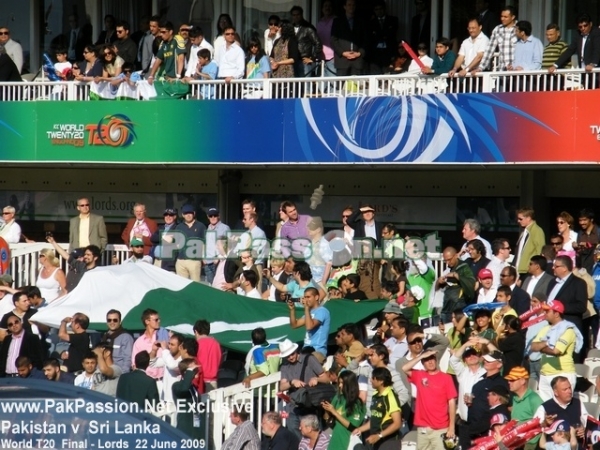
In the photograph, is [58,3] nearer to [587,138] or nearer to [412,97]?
[412,97]

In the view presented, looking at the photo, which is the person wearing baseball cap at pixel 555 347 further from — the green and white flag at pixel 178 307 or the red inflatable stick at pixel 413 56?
the red inflatable stick at pixel 413 56

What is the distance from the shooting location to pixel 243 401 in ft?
43.6

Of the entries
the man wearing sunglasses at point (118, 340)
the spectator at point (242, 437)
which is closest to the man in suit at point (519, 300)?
the spectator at point (242, 437)

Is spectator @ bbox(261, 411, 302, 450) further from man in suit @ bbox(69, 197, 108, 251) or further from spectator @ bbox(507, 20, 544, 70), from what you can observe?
man in suit @ bbox(69, 197, 108, 251)

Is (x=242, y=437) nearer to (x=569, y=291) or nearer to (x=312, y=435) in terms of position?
(x=312, y=435)

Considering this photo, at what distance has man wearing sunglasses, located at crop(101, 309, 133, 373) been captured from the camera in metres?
14.8

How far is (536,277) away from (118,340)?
4657 mm

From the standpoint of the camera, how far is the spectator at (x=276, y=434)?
41.0 ft

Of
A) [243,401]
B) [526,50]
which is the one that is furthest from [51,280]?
[526,50]

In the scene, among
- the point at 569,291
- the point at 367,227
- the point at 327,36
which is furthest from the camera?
the point at 327,36

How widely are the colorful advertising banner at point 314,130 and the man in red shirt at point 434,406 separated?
19.2 ft

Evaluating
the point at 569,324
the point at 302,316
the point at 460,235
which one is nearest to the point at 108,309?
the point at 302,316

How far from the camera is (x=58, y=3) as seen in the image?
25.4 m

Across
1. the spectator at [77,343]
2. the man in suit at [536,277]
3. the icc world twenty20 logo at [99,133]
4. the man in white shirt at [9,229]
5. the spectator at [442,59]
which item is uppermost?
the spectator at [442,59]
